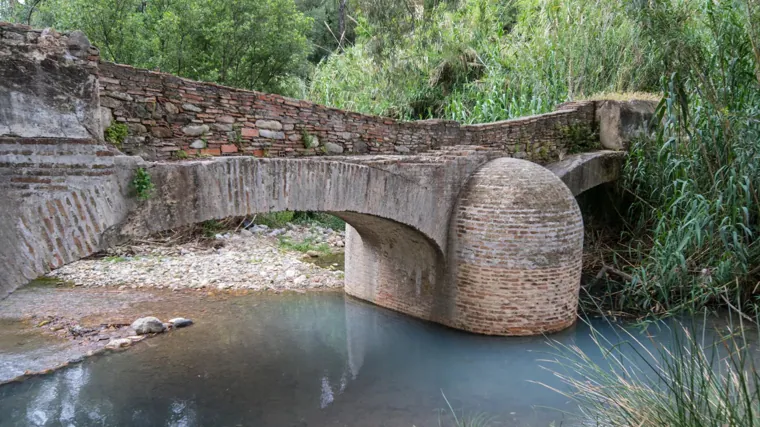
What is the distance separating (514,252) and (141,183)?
4.23 m

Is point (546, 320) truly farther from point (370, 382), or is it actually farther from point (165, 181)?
point (165, 181)

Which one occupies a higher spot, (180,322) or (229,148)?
(229,148)

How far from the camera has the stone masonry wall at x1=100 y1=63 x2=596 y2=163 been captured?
441 centimetres

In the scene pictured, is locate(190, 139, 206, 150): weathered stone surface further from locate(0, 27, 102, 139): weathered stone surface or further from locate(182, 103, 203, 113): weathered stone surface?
locate(0, 27, 102, 139): weathered stone surface

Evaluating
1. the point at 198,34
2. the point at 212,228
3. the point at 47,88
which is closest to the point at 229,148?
the point at 47,88

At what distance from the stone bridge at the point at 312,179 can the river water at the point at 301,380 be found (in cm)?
59

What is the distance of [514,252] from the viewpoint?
6367mm

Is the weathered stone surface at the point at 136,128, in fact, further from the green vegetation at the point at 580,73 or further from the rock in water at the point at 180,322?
the rock in water at the point at 180,322

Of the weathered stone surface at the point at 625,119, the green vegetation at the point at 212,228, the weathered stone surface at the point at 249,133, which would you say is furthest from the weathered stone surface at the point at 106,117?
the weathered stone surface at the point at 625,119

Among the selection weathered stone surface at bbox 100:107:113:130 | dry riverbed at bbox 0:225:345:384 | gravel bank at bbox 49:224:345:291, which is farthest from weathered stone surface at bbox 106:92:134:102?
gravel bank at bbox 49:224:345:291

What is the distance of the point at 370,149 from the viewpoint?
6.65m

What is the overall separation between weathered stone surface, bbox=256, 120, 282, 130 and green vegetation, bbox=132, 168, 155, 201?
162cm

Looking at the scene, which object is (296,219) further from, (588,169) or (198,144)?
(198,144)

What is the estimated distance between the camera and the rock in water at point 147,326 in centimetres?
683
